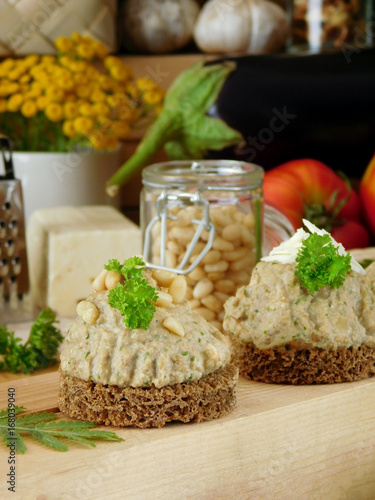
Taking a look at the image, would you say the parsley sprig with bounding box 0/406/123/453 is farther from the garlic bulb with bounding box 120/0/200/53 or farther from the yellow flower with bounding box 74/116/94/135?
the garlic bulb with bounding box 120/0/200/53

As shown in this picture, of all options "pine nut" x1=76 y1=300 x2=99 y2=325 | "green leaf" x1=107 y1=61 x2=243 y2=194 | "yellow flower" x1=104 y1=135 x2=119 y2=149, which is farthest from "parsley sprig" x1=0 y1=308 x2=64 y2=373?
"yellow flower" x1=104 y1=135 x2=119 y2=149

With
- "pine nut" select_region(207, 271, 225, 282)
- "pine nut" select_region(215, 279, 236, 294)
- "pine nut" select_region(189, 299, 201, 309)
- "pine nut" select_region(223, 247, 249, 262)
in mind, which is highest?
"pine nut" select_region(223, 247, 249, 262)

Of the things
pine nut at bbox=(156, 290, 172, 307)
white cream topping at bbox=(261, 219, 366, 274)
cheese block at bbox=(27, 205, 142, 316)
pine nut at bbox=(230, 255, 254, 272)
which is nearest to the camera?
pine nut at bbox=(156, 290, 172, 307)

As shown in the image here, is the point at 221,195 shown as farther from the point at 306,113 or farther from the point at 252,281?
the point at 306,113

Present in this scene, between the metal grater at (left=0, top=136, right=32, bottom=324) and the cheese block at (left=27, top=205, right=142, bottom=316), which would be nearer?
the metal grater at (left=0, top=136, right=32, bottom=324)

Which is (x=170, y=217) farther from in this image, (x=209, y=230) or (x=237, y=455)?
(x=237, y=455)

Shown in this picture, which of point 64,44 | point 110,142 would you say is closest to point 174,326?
point 110,142

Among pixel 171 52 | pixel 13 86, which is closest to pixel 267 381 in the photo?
pixel 13 86
